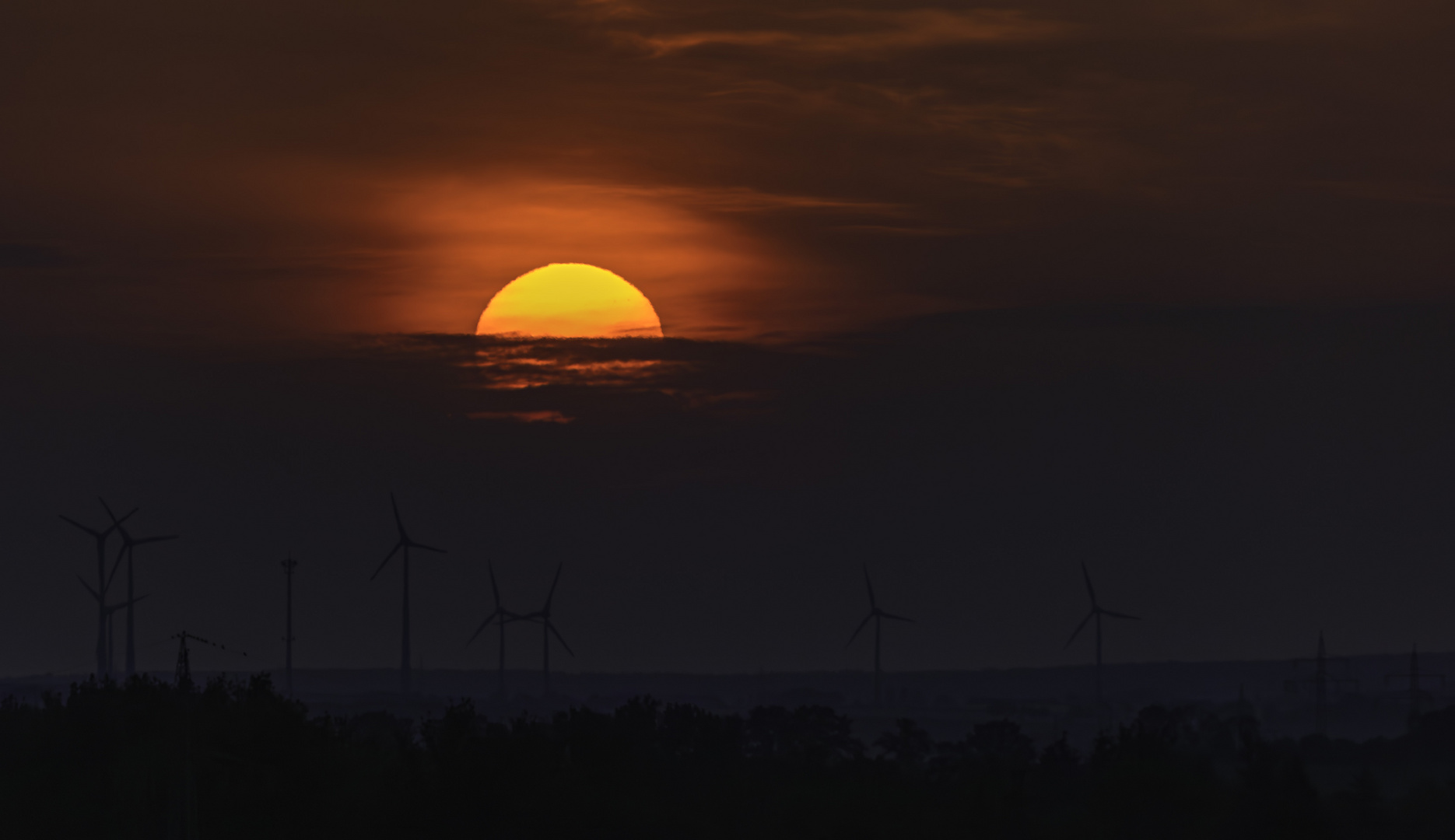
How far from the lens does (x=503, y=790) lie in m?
97.1

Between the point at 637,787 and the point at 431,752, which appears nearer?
the point at 431,752

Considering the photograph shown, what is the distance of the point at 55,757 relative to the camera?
109 meters

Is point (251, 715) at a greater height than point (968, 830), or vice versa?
point (251, 715)

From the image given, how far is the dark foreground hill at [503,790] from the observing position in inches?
3706

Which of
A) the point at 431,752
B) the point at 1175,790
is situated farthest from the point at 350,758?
the point at 1175,790

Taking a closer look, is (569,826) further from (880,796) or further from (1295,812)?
(1295,812)

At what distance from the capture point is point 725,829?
105000 mm

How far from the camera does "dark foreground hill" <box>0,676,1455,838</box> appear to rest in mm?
94125

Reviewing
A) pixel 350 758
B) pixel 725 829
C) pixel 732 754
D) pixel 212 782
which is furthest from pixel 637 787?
pixel 732 754

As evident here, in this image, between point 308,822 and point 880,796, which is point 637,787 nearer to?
point 880,796

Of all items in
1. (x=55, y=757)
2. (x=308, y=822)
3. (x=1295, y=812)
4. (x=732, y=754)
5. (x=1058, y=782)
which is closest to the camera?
(x=308, y=822)

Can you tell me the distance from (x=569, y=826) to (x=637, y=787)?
581 inches

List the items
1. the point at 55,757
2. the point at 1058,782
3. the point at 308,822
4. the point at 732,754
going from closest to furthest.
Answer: the point at 308,822, the point at 55,757, the point at 1058,782, the point at 732,754

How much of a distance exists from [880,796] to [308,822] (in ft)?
118
